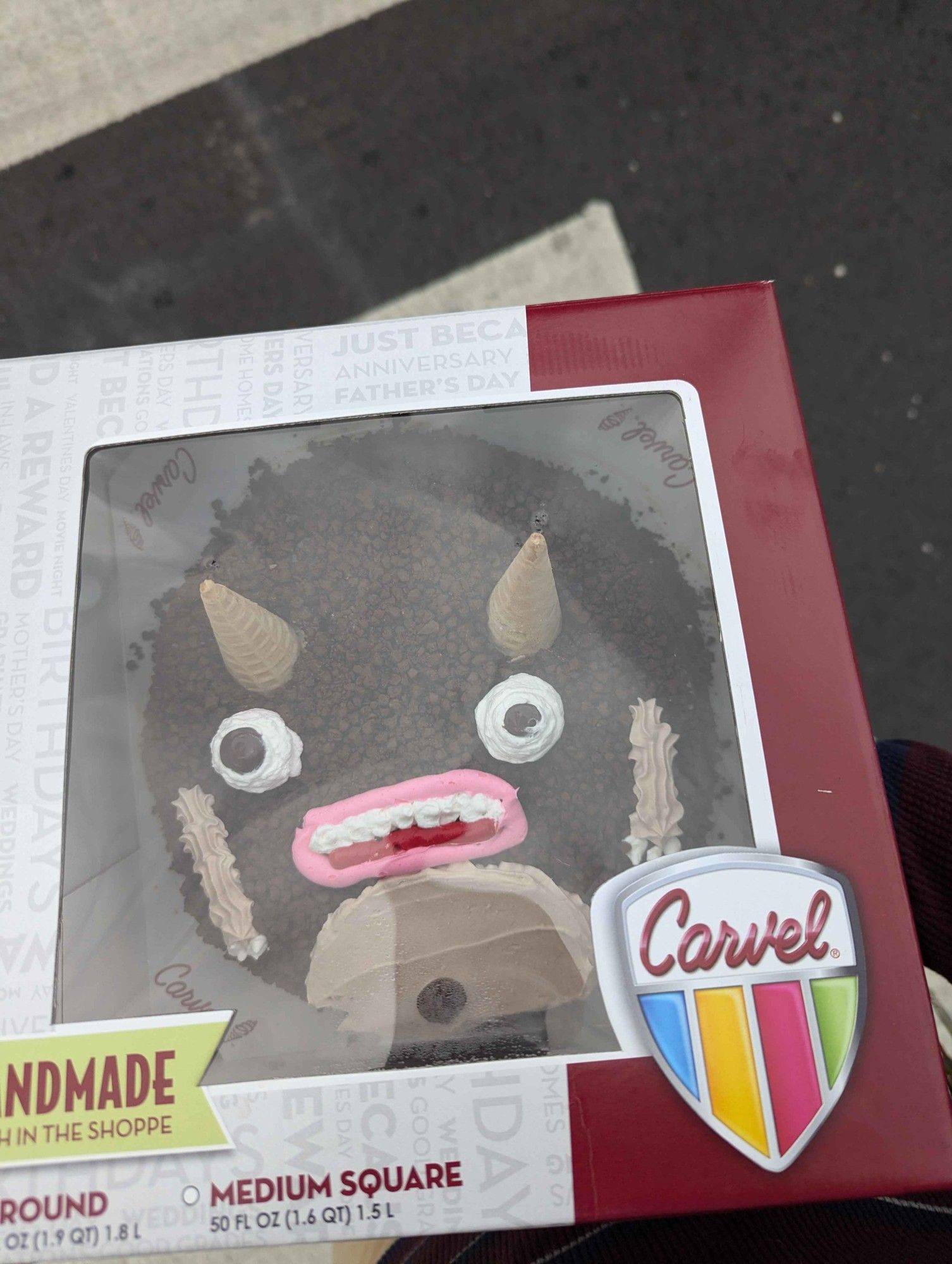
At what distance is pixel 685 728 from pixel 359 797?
11.3 inches

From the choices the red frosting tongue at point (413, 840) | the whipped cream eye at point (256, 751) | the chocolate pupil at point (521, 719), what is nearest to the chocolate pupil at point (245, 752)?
the whipped cream eye at point (256, 751)

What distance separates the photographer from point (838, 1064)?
0.66 metres

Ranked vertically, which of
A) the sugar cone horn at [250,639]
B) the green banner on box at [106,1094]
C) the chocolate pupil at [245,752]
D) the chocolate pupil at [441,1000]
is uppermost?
the sugar cone horn at [250,639]

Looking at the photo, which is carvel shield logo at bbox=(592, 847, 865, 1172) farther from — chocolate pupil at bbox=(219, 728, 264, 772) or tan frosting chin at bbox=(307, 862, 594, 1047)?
chocolate pupil at bbox=(219, 728, 264, 772)

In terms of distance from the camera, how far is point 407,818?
0.81m

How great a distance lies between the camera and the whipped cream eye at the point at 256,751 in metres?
0.83

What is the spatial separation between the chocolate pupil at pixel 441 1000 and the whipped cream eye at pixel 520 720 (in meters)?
0.19

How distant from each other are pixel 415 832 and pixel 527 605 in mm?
218

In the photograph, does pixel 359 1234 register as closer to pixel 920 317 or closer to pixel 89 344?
pixel 89 344

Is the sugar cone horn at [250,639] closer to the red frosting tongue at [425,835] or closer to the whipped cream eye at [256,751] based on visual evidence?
the whipped cream eye at [256,751]

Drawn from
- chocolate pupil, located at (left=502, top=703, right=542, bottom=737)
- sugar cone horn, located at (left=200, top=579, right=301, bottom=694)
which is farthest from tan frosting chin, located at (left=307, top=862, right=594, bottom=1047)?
sugar cone horn, located at (left=200, top=579, right=301, bottom=694)

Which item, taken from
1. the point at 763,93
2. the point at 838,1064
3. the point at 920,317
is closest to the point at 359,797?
the point at 838,1064

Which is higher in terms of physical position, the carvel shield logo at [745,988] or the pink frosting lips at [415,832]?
the pink frosting lips at [415,832]

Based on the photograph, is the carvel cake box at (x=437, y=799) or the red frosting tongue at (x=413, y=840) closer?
the carvel cake box at (x=437, y=799)
